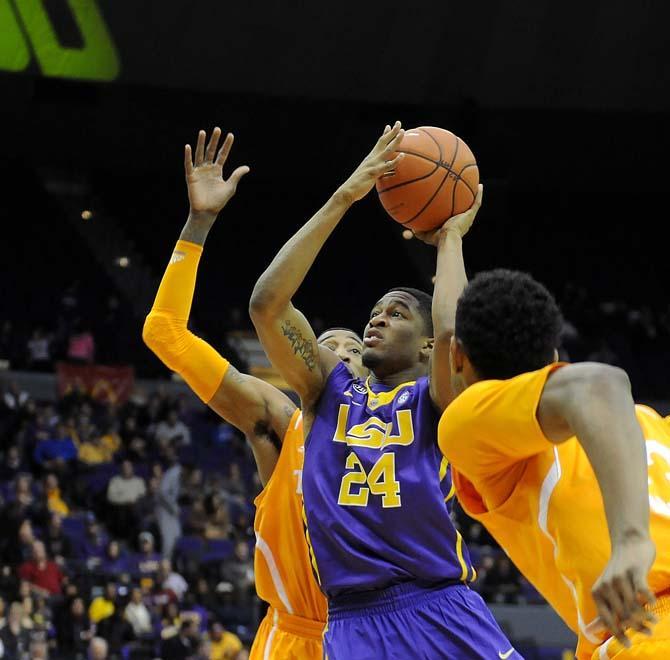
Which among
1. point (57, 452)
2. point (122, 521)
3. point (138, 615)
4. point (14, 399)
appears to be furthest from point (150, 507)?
point (138, 615)

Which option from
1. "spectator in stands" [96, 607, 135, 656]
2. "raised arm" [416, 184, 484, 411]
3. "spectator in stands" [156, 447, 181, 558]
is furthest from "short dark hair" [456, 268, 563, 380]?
"spectator in stands" [156, 447, 181, 558]

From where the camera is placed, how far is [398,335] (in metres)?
4.73

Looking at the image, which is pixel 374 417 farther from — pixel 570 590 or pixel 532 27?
→ pixel 532 27

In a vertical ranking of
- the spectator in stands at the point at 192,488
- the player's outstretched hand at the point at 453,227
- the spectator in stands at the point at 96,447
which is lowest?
the player's outstretched hand at the point at 453,227

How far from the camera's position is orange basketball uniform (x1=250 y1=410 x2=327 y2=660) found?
495 centimetres

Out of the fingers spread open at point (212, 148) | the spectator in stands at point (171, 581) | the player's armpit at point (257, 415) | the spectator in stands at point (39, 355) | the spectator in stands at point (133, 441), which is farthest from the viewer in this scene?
the spectator in stands at point (39, 355)

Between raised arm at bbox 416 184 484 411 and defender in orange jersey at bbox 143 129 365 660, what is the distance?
3.00ft

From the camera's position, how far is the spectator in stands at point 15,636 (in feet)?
38.4

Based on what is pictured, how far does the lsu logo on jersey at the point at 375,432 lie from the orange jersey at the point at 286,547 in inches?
24.2

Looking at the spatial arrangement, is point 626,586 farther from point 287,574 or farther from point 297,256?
point 287,574

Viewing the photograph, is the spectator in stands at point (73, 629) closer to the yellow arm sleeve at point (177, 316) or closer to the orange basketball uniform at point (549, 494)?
the yellow arm sleeve at point (177, 316)

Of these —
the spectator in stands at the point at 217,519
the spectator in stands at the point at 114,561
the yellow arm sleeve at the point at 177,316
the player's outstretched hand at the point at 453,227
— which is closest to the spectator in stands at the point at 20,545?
the spectator in stands at the point at 114,561

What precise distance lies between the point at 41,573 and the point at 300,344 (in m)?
9.43

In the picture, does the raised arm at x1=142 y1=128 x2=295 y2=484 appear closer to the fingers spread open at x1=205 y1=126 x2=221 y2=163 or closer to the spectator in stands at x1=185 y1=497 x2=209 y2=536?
the fingers spread open at x1=205 y1=126 x2=221 y2=163
